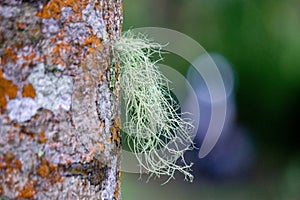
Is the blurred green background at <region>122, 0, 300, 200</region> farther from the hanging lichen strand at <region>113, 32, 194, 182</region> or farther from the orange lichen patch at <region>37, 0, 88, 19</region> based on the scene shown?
the orange lichen patch at <region>37, 0, 88, 19</region>

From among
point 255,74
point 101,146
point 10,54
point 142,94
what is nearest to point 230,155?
point 255,74

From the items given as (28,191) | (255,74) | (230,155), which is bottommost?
(28,191)

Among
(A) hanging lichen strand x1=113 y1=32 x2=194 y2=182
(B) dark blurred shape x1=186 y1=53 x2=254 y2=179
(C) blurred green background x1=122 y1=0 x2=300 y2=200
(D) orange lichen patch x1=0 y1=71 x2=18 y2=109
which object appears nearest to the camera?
(D) orange lichen patch x1=0 y1=71 x2=18 y2=109

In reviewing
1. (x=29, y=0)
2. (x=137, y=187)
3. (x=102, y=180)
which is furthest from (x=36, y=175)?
(x=137, y=187)

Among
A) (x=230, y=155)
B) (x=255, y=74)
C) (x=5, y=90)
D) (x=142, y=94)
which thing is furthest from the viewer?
(x=230, y=155)

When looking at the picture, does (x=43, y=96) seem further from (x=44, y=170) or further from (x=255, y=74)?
(x=255, y=74)

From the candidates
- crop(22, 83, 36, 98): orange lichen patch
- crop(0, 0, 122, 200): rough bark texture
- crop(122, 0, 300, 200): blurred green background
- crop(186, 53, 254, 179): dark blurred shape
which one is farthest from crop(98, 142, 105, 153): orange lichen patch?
crop(186, 53, 254, 179): dark blurred shape

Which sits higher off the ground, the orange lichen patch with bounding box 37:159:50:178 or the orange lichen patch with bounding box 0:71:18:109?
the orange lichen patch with bounding box 0:71:18:109
